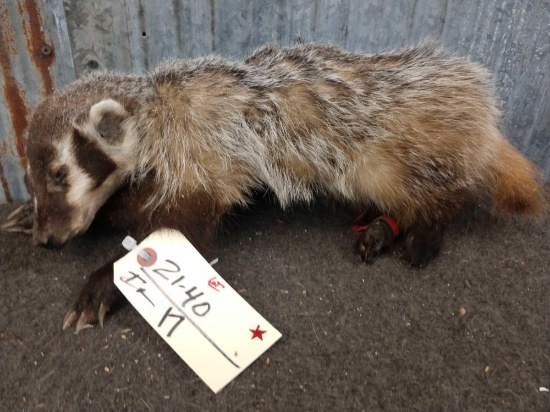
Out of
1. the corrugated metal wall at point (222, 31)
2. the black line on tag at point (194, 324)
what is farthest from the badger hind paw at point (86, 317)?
the corrugated metal wall at point (222, 31)

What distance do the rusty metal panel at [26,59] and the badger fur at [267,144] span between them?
0.37 meters

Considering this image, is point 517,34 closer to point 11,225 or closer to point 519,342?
point 519,342

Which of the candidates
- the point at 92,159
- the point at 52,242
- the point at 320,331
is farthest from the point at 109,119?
the point at 320,331

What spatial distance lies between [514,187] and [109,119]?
1175mm

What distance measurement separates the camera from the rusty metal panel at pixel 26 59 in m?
1.60

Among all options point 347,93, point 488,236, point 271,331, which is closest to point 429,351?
point 271,331

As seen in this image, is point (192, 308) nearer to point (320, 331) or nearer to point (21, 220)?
point (320, 331)

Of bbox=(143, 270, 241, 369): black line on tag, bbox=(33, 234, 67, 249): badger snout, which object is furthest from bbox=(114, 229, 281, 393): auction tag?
bbox=(33, 234, 67, 249): badger snout

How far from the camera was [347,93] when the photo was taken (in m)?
1.42

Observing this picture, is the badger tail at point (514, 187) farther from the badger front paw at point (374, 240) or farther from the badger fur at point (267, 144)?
the badger front paw at point (374, 240)

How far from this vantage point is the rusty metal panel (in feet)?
5.25

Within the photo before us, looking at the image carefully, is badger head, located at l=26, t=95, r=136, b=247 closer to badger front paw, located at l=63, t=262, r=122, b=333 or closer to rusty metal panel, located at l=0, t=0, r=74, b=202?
badger front paw, located at l=63, t=262, r=122, b=333

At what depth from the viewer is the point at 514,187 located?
5.00 feet

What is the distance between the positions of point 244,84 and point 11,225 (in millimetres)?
882
